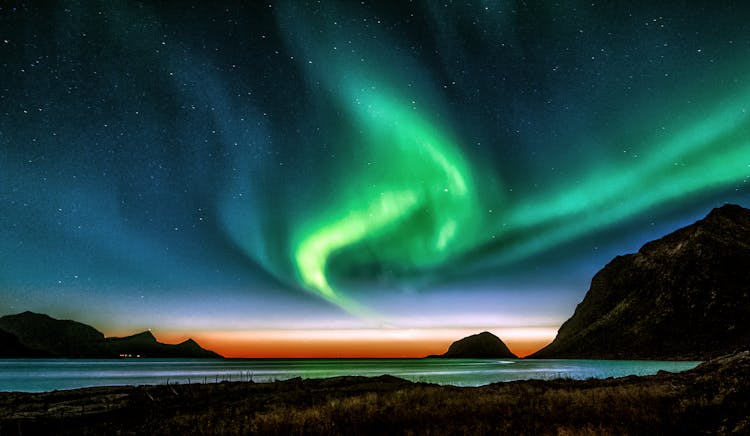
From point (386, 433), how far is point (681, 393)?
50.3 feet

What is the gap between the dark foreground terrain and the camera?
614 inches

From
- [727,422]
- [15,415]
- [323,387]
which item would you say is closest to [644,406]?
[727,422]

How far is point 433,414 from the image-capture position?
2036cm

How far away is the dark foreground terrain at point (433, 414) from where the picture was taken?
51.1 ft

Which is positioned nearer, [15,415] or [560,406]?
[560,406]

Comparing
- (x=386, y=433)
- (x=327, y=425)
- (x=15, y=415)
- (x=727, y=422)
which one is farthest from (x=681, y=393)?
(x=15, y=415)

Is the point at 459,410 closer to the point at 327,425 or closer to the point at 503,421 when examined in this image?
the point at 503,421

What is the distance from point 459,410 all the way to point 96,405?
2543cm

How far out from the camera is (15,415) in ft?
92.5

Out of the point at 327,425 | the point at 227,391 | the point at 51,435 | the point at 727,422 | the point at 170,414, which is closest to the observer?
the point at 727,422

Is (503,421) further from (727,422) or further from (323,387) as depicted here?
(323,387)

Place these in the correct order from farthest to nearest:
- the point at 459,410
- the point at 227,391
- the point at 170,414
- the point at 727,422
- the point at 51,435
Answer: the point at 227,391
the point at 170,414
the point at 51,435
the point at 459,410
the point at 727,422

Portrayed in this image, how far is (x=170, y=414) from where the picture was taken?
26828mm

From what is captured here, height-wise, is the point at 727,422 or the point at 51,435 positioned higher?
the point at 727,422
